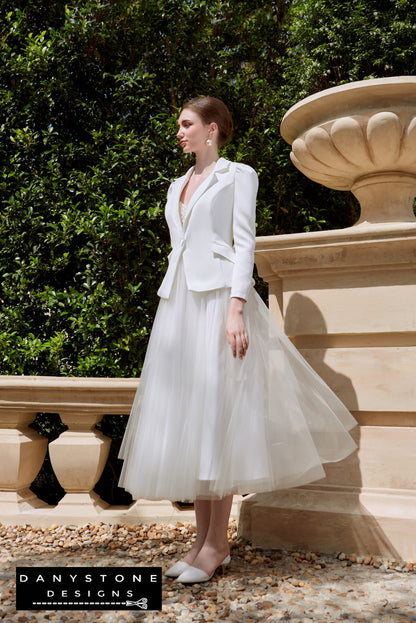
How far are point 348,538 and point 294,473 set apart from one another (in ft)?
1.79

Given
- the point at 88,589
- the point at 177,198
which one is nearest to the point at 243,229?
the point at 177,198

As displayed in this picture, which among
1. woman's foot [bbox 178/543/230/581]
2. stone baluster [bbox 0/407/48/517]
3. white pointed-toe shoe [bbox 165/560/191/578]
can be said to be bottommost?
white pointed-toe shoe [bbox 165/560/191/578]

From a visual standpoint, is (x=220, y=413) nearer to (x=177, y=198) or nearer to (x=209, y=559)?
(x=209, y=559)

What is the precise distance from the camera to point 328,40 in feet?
24.3

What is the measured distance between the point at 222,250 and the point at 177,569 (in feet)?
4.13

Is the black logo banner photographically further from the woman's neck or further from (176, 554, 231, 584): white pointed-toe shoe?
the woman's neck

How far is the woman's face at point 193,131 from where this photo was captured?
228cm

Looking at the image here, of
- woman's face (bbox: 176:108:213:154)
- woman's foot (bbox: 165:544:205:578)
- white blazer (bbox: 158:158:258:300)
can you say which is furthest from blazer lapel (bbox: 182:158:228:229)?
woman's foot (bbox: 165:544:205:578)

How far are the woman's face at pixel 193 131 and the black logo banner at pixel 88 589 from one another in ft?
5.49

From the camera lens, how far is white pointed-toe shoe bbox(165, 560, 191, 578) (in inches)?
82.8

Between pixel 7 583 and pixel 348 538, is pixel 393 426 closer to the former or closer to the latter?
pixel 348 538

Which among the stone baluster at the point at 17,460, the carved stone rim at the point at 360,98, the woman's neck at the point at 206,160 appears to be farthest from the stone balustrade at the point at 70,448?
the carved stone rim at the point at 360,98

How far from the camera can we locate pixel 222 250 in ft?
7.02

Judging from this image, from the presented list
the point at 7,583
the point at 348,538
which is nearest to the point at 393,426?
the point at 348,538
